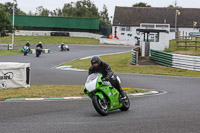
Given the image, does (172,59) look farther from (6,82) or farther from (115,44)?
(115,44)

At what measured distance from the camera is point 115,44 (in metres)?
→ 64.2

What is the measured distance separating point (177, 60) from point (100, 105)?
19.2 metres

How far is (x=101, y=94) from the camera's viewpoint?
29.3 feet

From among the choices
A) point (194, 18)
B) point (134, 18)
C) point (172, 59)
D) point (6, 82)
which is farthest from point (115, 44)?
point (6, 82)

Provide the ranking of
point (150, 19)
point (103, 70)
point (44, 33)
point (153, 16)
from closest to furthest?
point (103, 70) → point (150, 19) → point (44, 33) → point (153, 16)

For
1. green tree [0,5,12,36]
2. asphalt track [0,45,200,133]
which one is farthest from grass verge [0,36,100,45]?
asphalt track [0,45,200,133]

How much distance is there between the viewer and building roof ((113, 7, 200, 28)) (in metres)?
78.3

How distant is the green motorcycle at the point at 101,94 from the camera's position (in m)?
8.78

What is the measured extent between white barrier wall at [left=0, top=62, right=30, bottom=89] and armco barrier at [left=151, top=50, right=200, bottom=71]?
14.2 meters

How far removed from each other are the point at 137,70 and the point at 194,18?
54893mm

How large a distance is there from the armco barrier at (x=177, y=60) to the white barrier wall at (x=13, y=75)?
14.2 metres

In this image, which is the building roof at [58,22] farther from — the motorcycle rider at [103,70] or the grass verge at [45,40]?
the motorcycle rider at [103,70]

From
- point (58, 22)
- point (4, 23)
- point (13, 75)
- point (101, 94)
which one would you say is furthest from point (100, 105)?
point (58, 22)

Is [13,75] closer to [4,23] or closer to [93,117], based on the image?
[93,117]
